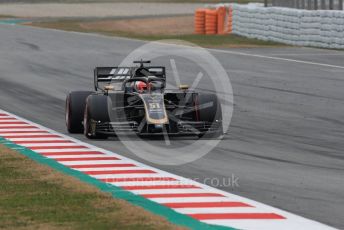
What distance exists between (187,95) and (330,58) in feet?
64.1

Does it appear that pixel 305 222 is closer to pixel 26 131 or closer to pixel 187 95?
pixel 187 95

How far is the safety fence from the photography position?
3925cm

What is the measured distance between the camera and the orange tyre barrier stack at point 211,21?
51.6 m

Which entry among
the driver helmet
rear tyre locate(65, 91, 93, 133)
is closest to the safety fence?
rear tyre locate(65, 91, 93, 133)

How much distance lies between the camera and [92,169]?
1361 centimetres

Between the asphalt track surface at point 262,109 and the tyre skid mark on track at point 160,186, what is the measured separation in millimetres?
284

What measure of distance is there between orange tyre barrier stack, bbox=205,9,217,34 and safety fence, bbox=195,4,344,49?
192 cm

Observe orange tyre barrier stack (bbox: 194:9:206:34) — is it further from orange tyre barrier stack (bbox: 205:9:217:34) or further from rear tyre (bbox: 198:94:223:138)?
rear tyre (bbox: 198:94:223:138)

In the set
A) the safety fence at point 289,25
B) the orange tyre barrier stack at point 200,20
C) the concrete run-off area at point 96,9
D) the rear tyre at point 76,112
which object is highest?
the rear tyre at point 76,112

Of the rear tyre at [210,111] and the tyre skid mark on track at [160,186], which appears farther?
the rear tyre at [210,111]

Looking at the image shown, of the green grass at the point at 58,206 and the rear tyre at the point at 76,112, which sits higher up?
the green grass at the point at 58,206

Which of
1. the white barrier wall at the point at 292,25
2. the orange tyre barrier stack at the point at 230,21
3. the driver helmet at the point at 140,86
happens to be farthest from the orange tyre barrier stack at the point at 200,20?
the driver helmet at the point at 140,86

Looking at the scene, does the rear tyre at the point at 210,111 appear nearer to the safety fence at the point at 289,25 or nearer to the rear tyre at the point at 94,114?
the rear tyre at the point at 94,114

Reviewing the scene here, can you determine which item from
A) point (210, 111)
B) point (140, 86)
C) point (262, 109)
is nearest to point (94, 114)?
point (140, 86)
